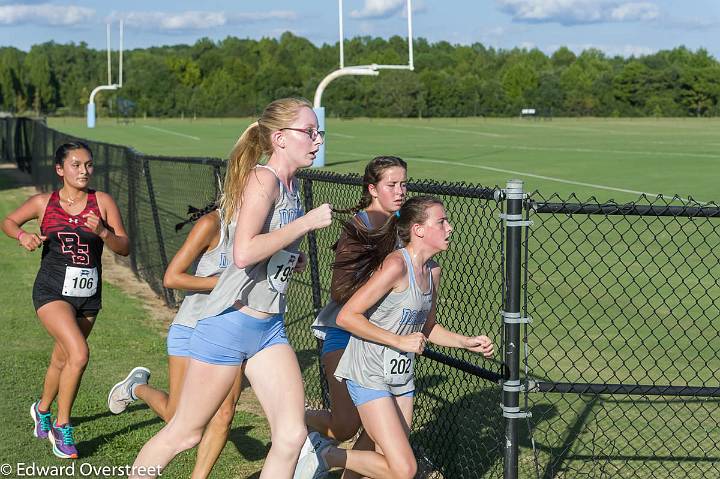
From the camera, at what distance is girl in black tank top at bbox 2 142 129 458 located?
6.42 metres

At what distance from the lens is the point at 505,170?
30.2m

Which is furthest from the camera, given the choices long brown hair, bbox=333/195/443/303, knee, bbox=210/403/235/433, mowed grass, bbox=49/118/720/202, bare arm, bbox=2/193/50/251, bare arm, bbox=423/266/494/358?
mowed grass, bbox=49/118/720/202

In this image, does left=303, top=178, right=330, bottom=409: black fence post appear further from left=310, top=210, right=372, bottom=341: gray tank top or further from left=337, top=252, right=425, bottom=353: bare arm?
left=337, top=252, right=425, bottom=353: bare arm

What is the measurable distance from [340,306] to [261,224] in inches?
43.8

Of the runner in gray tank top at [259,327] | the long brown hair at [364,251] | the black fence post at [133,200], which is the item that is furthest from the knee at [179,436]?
the black fence post at [133,200]

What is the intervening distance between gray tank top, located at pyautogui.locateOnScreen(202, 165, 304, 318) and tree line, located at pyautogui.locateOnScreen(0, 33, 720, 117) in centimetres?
9077

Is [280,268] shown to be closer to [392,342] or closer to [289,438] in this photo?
[392,342]

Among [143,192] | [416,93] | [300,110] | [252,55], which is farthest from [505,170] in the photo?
[252,55]

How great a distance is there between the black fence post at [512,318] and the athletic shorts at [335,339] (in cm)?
91

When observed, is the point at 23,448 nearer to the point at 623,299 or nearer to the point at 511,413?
the point at 511,413

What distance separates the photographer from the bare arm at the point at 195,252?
5.33 m

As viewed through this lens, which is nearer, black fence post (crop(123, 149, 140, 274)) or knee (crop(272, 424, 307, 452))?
knee (crop(272, 424, 307, 452))

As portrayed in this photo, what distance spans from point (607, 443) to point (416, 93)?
94.4m

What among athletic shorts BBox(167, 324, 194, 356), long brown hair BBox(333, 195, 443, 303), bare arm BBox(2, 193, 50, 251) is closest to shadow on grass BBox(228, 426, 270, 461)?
athletic shorts BBox(167, 324, 194, 356)
